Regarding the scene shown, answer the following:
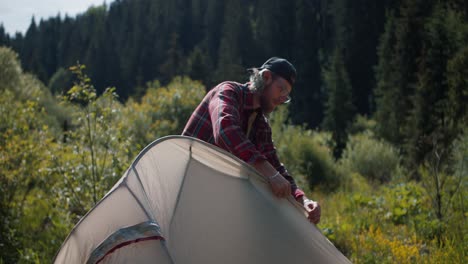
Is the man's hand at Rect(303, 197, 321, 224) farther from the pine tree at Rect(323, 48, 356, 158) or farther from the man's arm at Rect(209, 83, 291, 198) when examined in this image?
the pine tree at Rect(323, 48, 356, 158)

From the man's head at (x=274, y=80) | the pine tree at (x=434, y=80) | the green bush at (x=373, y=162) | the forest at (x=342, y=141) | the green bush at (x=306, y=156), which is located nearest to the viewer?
the man's head at (x=274, y=80)

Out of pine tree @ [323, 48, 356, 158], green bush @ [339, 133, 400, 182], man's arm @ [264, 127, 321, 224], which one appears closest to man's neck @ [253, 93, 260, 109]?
man's arm @ [264, 127, 321, 224]

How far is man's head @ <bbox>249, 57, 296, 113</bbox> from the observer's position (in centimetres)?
261

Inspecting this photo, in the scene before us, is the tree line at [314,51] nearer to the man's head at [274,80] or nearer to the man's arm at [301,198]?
the man's arm at [301,198]

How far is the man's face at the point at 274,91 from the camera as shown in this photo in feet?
8.61

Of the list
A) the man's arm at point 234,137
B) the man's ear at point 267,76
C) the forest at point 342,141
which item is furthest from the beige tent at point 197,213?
the forest at point 342,141

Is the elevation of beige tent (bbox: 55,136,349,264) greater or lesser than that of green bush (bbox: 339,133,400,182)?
greater

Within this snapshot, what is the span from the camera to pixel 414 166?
11719 millimetres

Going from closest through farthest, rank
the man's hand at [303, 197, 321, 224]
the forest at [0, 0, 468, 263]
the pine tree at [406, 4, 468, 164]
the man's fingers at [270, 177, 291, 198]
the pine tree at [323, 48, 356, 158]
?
the man's fingers at [270, 177, 291, 198]
the man's hand at [303, 197, 321, 224]
the forest at [0, 0, 468, 263]
the pine tree at [406, 4, 468, 164]
the pine tree at [323, 48, 356, 158]

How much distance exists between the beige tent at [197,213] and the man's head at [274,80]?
44 centimetres

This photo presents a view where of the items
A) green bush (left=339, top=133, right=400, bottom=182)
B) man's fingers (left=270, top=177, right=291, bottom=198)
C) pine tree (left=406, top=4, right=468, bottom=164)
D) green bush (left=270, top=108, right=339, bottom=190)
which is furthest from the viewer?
green bush (left=339, top=133, right=400, bottom=182)

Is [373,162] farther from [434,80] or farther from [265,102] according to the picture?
[265,102]

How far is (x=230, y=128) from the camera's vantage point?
2322 mm

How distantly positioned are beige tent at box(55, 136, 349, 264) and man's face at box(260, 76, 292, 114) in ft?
1.40
